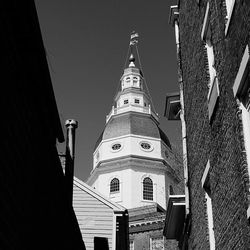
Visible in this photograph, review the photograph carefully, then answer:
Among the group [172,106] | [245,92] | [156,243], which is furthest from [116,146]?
[245,92]

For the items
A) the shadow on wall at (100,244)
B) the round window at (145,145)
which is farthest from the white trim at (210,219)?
the round window at (145,145)

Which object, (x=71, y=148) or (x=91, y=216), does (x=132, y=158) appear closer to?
(x=91, y=216)

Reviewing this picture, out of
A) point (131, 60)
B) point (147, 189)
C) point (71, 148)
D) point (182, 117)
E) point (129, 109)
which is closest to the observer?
point (71, 148)

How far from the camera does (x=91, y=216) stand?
62.8 feet

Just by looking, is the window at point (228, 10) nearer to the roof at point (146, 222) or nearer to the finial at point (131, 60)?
the roof at point (146, 222)

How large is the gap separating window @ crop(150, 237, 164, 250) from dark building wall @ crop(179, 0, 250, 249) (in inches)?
1134

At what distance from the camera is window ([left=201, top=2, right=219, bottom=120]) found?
8.20 m

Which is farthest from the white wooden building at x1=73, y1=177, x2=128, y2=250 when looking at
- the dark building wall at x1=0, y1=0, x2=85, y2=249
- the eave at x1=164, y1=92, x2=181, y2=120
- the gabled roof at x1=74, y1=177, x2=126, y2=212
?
the dark building wall at x1=0, y1=0, x2=85, y2=249

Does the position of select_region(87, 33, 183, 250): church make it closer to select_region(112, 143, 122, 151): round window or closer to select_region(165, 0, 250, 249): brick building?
select_region(112, 143, 122, 151): round window

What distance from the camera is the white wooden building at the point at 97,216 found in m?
18.4

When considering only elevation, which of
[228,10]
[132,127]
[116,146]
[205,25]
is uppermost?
[132,127]

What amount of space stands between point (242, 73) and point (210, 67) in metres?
2.81

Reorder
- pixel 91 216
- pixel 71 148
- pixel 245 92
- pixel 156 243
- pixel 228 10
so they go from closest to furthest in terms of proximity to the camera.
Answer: pixel 245 92
pixel 228 10
pixel 71 148
pixel 91 216
pixel 156 243

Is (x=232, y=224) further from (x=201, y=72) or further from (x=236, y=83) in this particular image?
(x=201, y=72)
